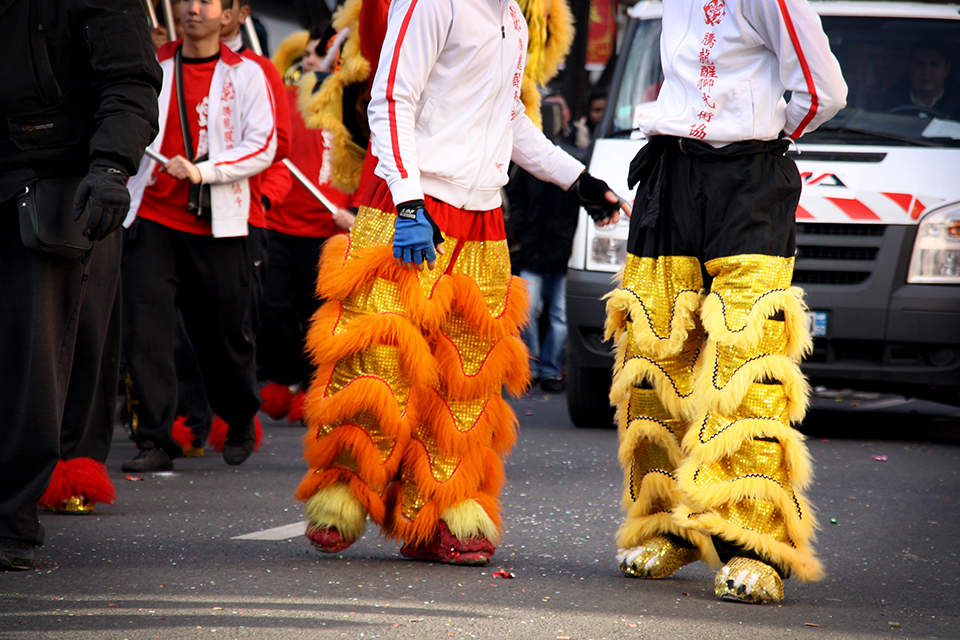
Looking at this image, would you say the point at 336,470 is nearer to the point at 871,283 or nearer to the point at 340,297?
the point at 340,297

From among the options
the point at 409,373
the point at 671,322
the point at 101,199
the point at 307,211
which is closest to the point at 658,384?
the point at 671,322

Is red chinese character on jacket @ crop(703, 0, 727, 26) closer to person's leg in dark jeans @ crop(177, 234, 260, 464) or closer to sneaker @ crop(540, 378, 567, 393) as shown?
person's leg in dark jeans @ crop(177, 234, 260, 464)

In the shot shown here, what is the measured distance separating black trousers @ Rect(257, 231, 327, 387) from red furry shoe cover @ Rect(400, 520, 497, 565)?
11.7ft

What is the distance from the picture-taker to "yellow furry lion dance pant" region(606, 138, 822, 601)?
3.79 metres

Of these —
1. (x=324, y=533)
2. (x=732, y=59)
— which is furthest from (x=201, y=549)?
(x=732, y=59)

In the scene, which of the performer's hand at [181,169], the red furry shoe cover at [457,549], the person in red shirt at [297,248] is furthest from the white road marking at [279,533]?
the person in red shirt at [297,248]

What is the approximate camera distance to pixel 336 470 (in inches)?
164

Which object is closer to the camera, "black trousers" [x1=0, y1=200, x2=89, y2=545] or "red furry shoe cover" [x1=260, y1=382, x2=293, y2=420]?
"black trousers" [x1=0, y1=200, x2=89, y2=545]

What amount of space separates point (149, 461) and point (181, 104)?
5.51 ft

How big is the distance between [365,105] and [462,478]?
134 cm

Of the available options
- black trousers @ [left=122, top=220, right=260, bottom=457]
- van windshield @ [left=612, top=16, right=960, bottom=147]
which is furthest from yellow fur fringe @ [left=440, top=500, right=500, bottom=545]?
van windshield @ [left=612, top=16, right=960, bottom=147]

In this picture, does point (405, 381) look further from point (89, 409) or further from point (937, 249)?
point (937, 249)

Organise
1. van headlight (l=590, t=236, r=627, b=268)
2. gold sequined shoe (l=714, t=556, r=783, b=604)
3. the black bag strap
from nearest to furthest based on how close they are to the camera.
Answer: gold sequined shoe (l=714, t=556, r=783, b=604) < the black bag strap < van headlight (l=590, t=236, r=627, b=268)

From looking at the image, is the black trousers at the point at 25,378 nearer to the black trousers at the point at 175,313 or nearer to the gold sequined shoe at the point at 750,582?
the black trousers at the point at 175,313
